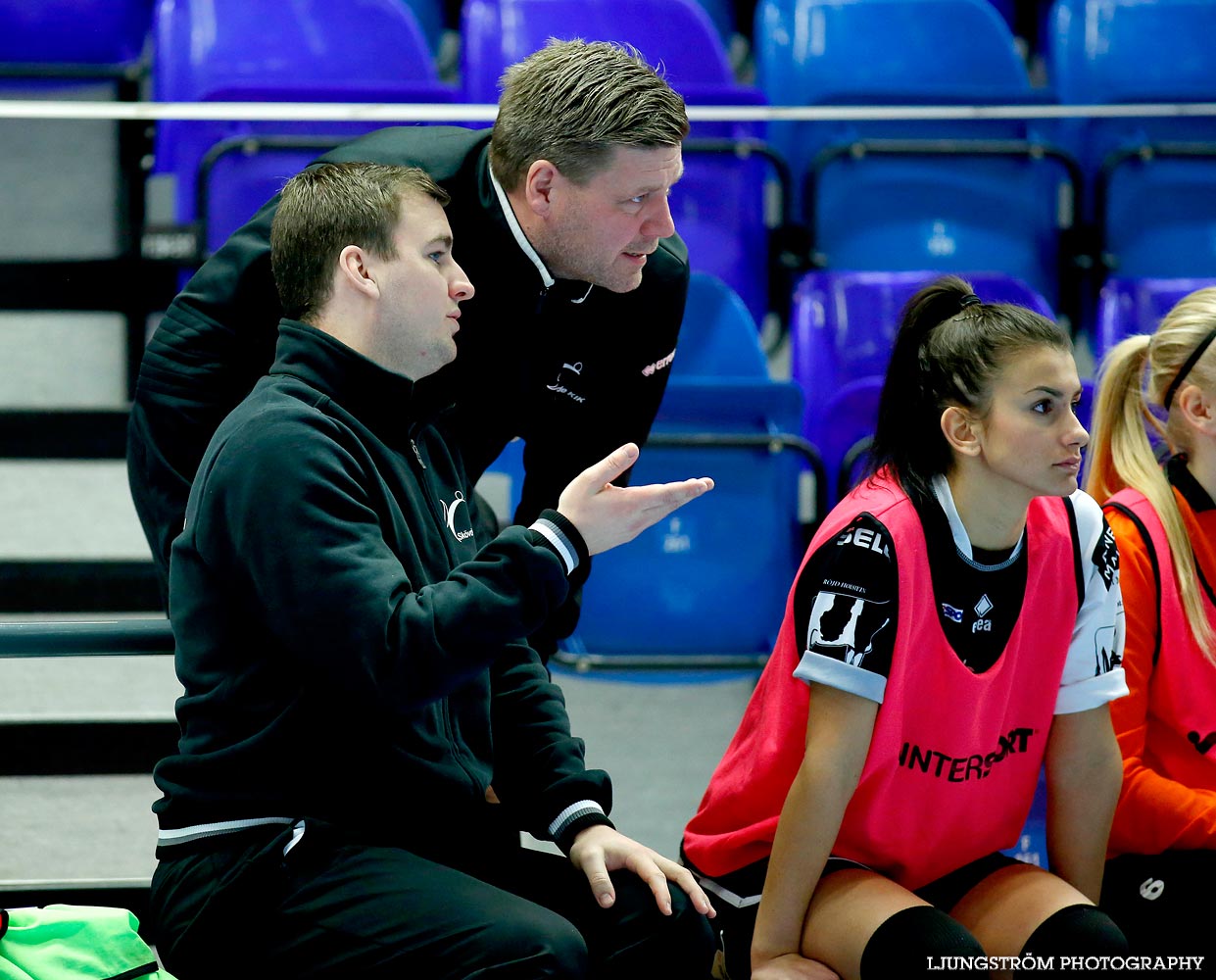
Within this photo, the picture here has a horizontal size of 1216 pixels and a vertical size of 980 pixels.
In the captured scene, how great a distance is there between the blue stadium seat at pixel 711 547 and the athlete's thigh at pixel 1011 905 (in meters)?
1.13

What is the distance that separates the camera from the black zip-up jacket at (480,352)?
76.2 inches

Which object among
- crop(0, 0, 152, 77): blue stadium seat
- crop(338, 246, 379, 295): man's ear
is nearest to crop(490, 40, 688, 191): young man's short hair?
crop(338, 246, 379, 295): man's ear

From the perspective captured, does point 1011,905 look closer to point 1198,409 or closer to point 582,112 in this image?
point 1198,409

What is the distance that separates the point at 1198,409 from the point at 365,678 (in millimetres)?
1257

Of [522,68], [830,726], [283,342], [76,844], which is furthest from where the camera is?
[76,844]

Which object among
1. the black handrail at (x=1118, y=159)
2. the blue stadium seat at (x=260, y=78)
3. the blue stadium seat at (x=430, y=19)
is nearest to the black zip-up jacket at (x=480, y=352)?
the blue stadium seat at (x=260, y=78)

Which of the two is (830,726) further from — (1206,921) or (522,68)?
(522,68)

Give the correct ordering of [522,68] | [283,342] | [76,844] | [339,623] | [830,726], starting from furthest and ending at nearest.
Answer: [76,844] → [522,68] → [830,726] → [283,342] → [339,623]

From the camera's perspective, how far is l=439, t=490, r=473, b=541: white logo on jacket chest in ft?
5.49

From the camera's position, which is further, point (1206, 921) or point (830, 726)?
point (1206, 921)

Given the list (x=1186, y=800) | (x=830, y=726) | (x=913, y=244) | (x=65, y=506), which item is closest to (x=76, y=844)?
(x=65, y=506)

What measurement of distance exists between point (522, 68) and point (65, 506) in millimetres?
1593

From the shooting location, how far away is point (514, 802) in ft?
5.51

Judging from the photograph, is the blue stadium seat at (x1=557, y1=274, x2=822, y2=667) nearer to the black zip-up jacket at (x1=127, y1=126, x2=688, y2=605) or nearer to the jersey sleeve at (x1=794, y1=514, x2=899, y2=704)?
the black zip-up jacket at (x1=127, y1=126, x2=688, y2=605)
